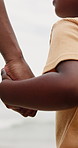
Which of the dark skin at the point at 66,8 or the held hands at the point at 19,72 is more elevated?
the dark skin at the point at 66,8

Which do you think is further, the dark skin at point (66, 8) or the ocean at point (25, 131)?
the ocean at point (25, 131)

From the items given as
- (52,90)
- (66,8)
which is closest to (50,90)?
(52,90)

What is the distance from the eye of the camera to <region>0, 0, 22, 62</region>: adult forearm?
2.75ft

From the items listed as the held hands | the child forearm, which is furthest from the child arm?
the held hands

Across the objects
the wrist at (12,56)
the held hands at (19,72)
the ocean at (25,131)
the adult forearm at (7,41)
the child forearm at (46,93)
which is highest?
the child forearm at (46,93)

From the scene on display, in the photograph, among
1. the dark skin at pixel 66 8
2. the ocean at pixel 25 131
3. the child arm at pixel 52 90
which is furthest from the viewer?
the ocean at pixel 25 131

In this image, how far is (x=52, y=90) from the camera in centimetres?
61

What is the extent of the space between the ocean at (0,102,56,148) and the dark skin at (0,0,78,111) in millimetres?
1778

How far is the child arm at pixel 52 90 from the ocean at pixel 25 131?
1788mm

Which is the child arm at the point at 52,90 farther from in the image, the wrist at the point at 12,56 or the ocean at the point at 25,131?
the ocean at the point at 25,131

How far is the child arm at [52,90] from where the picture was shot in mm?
603

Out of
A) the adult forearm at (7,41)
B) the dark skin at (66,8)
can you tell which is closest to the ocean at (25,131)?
the adult forearm at (7,41)

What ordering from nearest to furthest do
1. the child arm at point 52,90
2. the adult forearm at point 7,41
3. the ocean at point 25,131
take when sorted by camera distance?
the child arm at point 52,90 → the adult forearm at point 7,41 → the ocean at point 25,131

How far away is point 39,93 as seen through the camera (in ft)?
2.05
